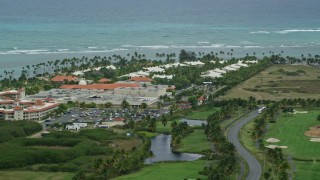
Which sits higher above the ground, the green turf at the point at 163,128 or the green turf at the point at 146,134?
the green turf at the point at 163,128

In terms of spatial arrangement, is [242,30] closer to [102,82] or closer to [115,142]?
[102,82]

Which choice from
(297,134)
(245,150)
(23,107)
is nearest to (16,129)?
(23,107)

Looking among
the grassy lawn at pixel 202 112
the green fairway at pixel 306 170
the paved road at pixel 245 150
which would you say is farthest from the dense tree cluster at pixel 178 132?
the green fairway at pixel 306 170

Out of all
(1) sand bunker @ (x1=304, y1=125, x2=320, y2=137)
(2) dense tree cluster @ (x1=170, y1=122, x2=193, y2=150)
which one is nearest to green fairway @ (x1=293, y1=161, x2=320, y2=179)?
(1) sand bunker @ (x1=304, y1=125, x2=320, y2=137)

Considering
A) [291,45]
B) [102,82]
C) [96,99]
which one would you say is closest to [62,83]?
[102,82]

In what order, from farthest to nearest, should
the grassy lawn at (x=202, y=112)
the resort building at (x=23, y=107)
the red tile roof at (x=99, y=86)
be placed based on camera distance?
the red tile roof at (x=99, y=86) → the grassy lawn at (x=202, y=112) → the resort building at (x=23, y=107)

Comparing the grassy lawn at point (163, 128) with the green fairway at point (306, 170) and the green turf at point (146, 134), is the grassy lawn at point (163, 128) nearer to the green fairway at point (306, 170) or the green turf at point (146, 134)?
the green turf at point (146, 134)
